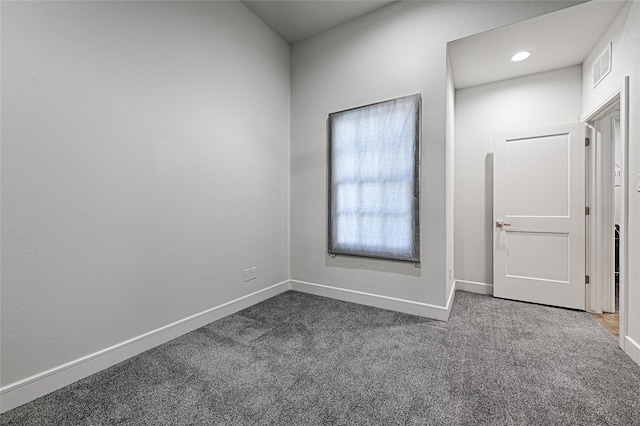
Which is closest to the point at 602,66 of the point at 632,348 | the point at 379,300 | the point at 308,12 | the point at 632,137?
the point at 632,137

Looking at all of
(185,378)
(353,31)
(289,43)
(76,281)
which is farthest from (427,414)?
(289,43)

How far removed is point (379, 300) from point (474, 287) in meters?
1.42

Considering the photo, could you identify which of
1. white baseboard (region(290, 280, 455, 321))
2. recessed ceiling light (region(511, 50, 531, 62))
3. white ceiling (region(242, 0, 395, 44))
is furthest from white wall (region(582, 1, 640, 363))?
white ceiling (region(242, 0, 395, 44))

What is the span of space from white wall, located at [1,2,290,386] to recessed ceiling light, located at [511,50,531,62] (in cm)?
264

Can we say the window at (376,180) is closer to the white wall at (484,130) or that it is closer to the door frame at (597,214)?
the white wall at (484,130)

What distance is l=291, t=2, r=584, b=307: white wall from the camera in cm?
256

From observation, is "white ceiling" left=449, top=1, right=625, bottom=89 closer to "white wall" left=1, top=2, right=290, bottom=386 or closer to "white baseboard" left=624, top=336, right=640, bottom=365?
"white wall" left=1, top=2, right=290, bottom=386

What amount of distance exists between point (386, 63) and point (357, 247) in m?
1.93

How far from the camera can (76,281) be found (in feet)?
5.65

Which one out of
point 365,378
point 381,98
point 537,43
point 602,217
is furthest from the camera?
point 381,98

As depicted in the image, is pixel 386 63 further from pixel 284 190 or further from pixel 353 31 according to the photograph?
pixel 284 190

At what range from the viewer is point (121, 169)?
1926mm

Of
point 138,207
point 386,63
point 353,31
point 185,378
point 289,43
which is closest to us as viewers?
point 185,378

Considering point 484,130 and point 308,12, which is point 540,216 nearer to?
point 484,130
